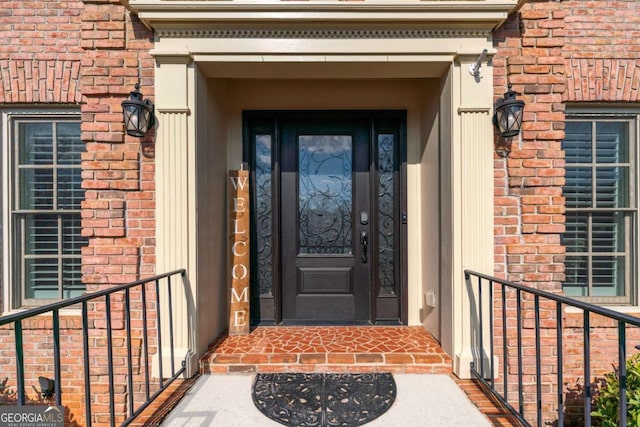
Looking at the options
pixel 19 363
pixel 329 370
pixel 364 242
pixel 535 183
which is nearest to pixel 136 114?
pixel 19 363

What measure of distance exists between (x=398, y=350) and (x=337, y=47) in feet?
7.73

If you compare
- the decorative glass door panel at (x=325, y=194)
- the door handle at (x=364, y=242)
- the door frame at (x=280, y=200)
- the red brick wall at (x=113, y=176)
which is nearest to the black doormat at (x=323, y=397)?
the door frame at (x=280, y=200)

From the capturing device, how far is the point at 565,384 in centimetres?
261

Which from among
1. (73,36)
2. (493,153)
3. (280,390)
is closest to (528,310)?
(493,153)

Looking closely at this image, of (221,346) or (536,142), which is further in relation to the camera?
(221,346)

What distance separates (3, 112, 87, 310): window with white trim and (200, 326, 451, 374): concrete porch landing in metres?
1.52

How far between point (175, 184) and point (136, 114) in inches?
21.5

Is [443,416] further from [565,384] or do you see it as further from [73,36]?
[73,36]

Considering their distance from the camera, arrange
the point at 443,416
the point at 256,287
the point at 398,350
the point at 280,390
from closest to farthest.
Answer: the point at 443,416 < the point at 280,390 < the point at 398,350 < the point at 256,287

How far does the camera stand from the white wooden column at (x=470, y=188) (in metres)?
2.49

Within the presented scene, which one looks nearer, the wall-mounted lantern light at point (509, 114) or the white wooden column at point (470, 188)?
the wall-mounted lantern light at point (509, 114)

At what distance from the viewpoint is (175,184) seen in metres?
2.51

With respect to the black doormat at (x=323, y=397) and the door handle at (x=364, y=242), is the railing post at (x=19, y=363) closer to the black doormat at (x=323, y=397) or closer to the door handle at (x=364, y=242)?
the black doormat at (x=323, y=397)

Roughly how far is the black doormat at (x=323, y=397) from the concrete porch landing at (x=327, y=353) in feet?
0.24
